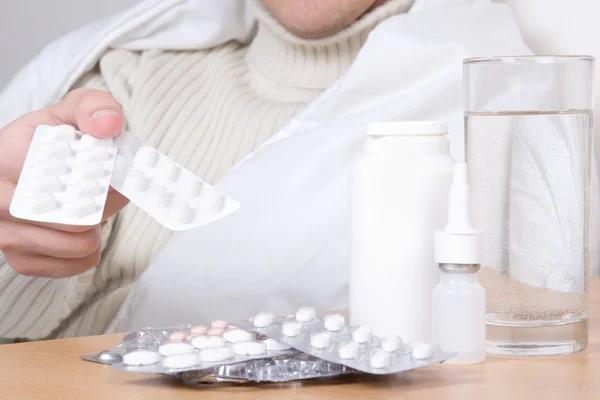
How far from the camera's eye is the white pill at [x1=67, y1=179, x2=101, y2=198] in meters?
0.44

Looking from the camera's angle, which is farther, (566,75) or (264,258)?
(264,258)

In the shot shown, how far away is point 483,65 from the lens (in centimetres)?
45

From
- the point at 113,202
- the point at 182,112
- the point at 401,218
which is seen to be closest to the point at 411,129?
the point at 401,218

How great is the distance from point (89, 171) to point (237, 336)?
0.41ft

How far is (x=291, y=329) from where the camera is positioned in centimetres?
40

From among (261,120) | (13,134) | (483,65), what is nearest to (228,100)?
(261,120)

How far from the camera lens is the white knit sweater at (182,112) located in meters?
0.97

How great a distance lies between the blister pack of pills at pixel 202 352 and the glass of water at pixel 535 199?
12 centimetres

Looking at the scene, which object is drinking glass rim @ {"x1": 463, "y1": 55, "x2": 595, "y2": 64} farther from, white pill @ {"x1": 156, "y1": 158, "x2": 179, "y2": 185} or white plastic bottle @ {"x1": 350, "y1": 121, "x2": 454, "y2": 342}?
white pill @ {"x1": 156, "y1": 158, "x2": 179, "y2": 185}

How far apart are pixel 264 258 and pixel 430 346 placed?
0.47m

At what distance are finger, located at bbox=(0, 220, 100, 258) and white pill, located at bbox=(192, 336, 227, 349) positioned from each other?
0.24m

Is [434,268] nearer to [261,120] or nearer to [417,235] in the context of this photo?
[417,235]

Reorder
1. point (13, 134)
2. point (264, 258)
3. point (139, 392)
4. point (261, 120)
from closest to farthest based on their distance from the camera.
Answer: point (139, 392) < point (13, 134) < point (264, 258) < point (261, 120)

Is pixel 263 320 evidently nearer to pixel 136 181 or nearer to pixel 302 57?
pixel 136 181
